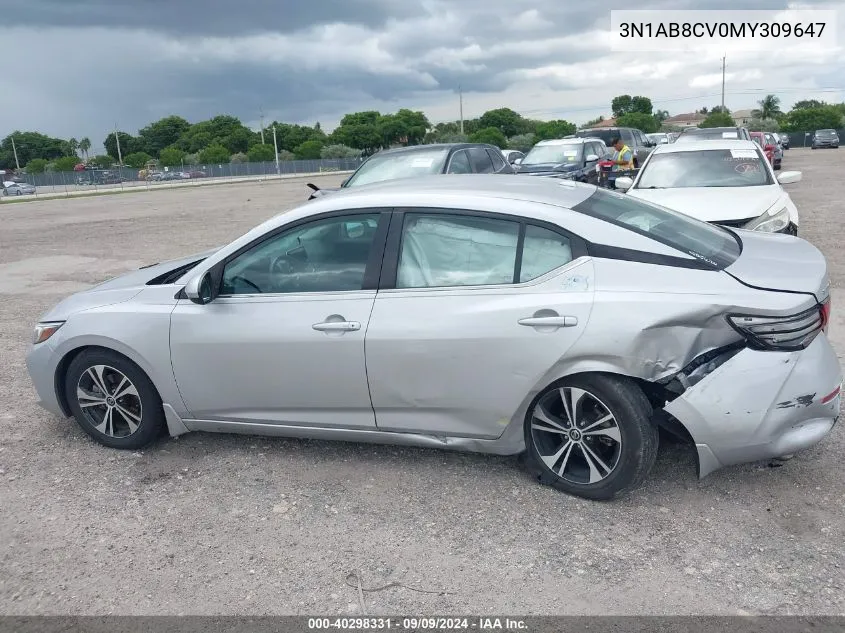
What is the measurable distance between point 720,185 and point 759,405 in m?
6.23

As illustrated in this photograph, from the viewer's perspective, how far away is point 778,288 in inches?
133

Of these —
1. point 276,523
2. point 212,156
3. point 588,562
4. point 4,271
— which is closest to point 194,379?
point 276,523

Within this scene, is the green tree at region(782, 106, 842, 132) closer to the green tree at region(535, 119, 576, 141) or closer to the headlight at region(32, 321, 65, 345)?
the green tree at region(535, 119, 576, 141)

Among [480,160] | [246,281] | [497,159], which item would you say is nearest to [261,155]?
[497,159]

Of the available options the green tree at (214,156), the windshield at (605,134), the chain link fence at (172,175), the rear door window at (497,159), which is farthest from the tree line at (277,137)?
the rear door window at (497,159)

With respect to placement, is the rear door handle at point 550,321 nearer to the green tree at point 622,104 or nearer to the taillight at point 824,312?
the taillight at point 824,312

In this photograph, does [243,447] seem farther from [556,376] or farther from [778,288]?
[778,288]

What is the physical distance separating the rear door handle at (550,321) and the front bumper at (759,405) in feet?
1.91

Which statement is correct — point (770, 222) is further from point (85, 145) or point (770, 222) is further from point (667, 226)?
point (85, 145)

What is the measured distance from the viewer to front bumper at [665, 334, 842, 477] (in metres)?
3.29

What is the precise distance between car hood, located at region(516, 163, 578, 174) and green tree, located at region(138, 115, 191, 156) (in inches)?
4538

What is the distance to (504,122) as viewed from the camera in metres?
106

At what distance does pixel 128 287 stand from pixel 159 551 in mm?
1813

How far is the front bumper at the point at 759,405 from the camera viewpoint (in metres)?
3.29
